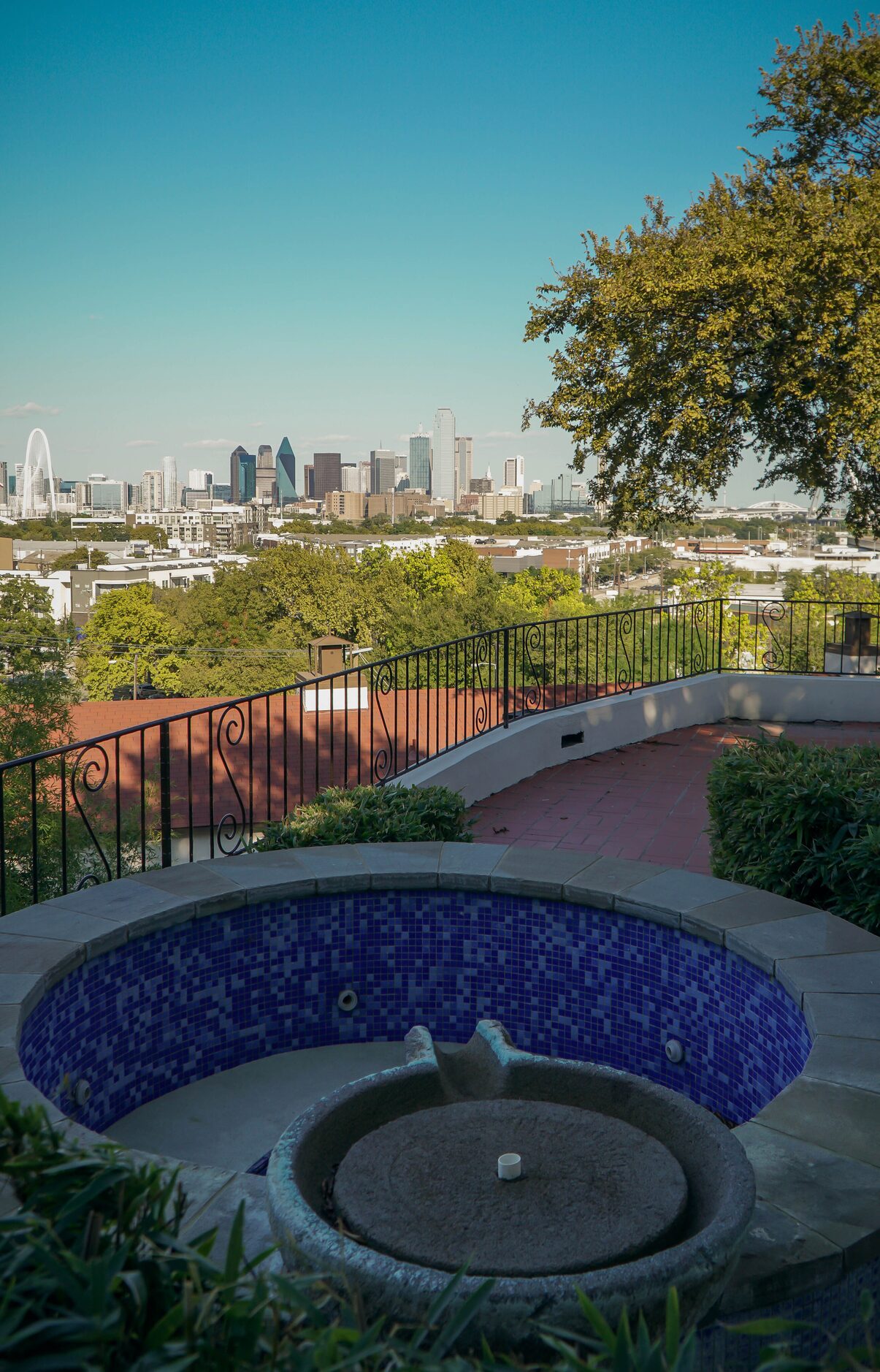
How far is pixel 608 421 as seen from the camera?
12078 millimetres

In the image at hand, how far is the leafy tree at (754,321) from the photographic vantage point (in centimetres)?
1014

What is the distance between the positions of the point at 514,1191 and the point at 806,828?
258 centimetres

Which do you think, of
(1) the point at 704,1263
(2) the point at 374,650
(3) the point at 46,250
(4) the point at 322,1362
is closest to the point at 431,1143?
(1) the point at 704,1263

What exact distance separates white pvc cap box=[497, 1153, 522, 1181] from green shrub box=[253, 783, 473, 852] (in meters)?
2.53

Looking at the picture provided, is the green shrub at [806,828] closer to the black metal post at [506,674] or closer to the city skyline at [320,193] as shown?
the black metal post at [506,674]

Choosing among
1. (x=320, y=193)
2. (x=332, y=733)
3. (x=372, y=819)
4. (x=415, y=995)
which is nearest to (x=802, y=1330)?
(x=415, y=995)

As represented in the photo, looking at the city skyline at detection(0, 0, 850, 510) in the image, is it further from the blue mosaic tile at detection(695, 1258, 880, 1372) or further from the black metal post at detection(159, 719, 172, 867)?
the blue mosaic tile at detection(695, 1258, 880, 1372)

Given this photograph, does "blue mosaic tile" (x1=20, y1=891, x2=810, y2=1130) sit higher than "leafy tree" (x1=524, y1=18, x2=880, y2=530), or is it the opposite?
"leafy tree" (x1=524, y1=18, x2=880, y2=530)

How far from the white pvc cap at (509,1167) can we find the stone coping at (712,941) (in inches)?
16.8

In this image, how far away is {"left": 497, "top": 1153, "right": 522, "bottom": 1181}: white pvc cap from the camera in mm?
1855

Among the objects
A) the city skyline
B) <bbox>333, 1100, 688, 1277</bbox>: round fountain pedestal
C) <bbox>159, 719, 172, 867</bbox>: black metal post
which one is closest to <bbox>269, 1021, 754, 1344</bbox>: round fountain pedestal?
<bbox>333, 1100, 688, 1277</bbox>: round fountain pedestal

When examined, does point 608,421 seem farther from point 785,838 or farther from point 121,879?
point 121,879

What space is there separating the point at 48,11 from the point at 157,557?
7271 centimetres

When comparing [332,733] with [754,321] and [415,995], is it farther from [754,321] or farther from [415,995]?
[754,321]
